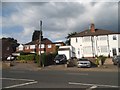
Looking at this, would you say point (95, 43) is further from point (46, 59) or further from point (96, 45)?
point (46, 59)

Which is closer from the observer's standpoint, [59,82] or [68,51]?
[59,82]

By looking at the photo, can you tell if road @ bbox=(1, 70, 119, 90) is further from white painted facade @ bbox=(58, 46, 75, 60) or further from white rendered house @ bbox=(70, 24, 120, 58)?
white rendered house @ bbox=(70, 24, 120, 58)

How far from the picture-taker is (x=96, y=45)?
60.0 meters

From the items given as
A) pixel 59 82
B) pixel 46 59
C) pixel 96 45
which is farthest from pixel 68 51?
pixel 59 82

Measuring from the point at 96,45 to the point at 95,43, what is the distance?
25.7 inches

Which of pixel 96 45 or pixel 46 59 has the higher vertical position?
pixel 96 45

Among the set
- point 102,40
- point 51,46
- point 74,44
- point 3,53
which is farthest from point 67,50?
point 3,53

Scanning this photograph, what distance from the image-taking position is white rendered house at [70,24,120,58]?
58.1 metres

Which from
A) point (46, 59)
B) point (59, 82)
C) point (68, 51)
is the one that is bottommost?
point (59, 82)

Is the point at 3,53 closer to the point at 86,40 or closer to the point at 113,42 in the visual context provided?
the point at 86,40

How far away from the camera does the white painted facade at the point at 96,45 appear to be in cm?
5809

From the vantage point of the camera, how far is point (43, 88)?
11.6 meters

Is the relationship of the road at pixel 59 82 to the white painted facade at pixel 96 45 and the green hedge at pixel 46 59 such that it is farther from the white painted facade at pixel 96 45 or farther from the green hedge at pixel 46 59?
the white painted facade at pixel 96 45

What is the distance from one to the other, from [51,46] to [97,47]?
1143 inches
